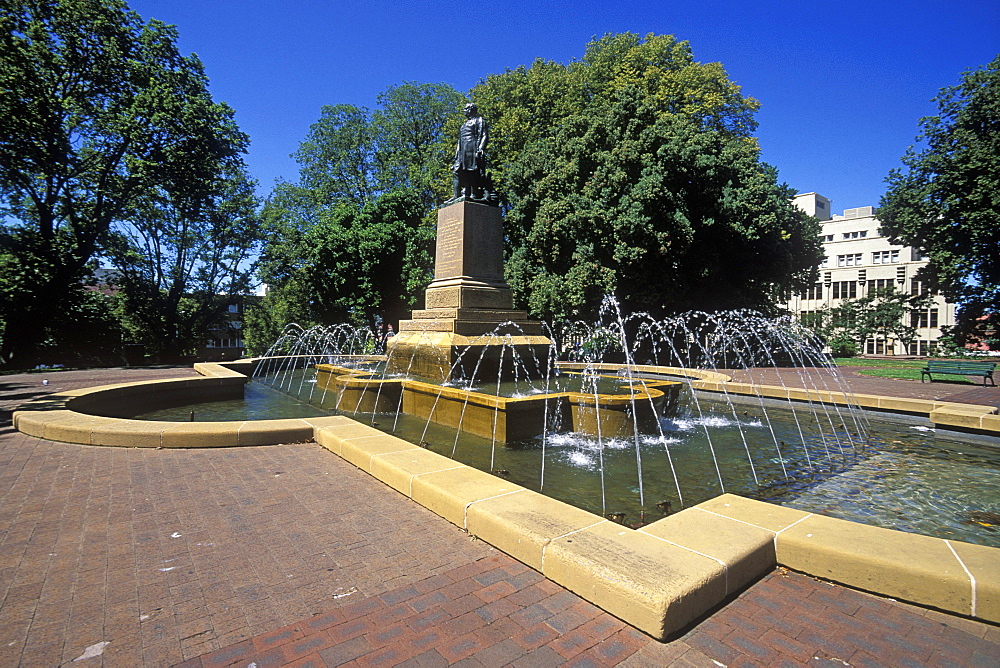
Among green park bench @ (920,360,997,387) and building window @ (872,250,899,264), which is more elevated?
building window @ (872,250,899,264)

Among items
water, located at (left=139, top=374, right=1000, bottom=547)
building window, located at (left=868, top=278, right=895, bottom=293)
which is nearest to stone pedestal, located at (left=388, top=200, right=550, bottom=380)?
water, located at (left=139, top=374, right=1000, bottom=547)

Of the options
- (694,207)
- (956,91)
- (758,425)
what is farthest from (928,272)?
(758,425)

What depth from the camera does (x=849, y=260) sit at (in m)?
62.0

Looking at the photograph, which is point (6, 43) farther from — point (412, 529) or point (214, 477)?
point (412, 529)

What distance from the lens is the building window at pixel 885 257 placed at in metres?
57.7

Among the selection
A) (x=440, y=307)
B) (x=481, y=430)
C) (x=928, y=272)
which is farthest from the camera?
(x=928, y=272)

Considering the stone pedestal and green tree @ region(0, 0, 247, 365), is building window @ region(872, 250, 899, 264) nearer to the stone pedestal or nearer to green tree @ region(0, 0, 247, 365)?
the stone pedestal

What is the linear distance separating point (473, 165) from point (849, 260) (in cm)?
6771

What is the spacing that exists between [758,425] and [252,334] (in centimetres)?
6185

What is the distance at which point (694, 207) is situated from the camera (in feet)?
74.1

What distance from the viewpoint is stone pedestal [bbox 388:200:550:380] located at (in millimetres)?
10484

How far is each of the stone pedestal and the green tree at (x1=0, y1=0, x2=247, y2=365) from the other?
62.8 feet

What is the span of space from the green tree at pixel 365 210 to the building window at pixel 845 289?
5486cm

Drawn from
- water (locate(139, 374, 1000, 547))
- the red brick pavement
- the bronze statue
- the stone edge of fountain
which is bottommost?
water (locate(139, 374, 1000, 547))
